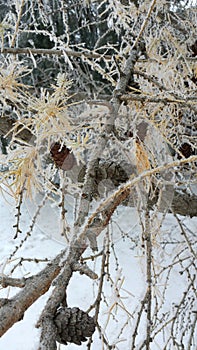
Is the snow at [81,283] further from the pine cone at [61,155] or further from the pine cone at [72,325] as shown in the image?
the pine cone at [72,325]

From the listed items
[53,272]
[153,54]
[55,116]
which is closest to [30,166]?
[55,116]

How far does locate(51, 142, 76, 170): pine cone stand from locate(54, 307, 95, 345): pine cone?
0.25 metres

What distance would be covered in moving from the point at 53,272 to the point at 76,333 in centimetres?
5

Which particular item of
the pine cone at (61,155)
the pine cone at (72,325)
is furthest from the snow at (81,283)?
the pine cone at (72,325)

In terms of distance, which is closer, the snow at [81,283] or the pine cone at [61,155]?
Answer: the pine cone at [61,155]

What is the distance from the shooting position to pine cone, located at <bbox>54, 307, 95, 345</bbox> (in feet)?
0.87

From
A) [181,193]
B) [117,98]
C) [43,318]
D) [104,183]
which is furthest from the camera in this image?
[181,193]

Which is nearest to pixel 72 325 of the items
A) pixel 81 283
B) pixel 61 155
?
pixel 61 155

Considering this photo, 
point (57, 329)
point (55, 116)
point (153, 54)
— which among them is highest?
point (153, 54)

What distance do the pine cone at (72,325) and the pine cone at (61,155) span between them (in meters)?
0.25

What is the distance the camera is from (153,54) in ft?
2.28

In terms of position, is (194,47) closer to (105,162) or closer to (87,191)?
(105,162)

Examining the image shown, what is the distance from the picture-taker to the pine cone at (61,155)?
0.51m

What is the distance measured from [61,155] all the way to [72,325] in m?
0.28
